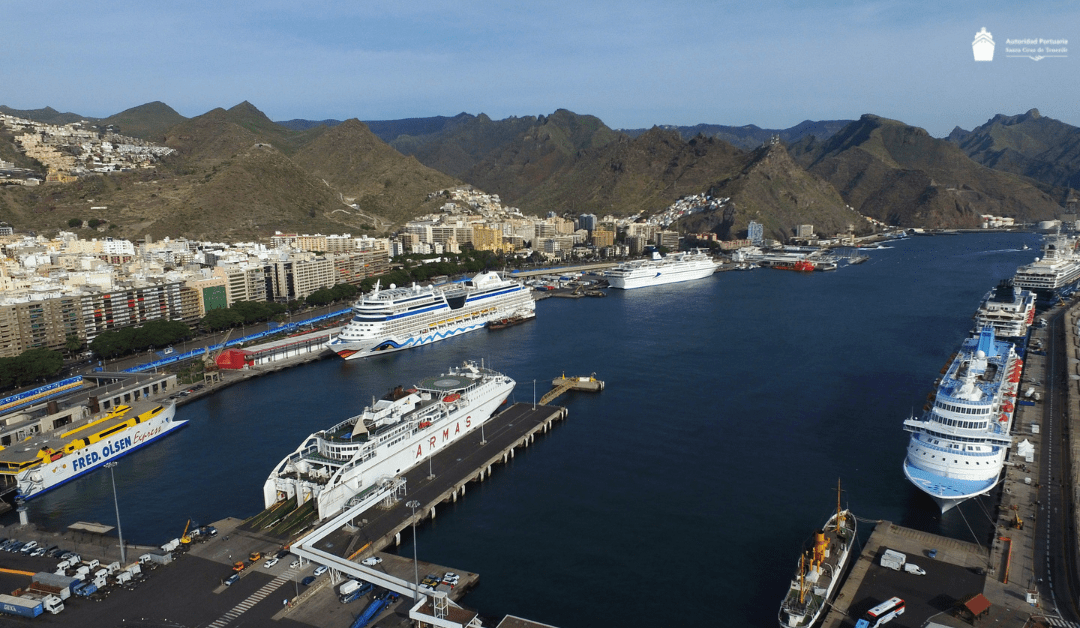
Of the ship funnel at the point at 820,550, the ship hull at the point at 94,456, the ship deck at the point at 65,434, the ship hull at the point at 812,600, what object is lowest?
the ship hull at the point at 812,600

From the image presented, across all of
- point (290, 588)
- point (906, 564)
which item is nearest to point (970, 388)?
point (906, 564)

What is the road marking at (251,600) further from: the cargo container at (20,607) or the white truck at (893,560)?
the white truck at (893,560)

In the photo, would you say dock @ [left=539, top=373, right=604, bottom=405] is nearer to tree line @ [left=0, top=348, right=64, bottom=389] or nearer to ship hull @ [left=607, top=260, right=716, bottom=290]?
tree line @ [left=0, top=348, right=64, bottom=389]

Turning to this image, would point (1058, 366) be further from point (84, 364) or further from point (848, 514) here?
point (84, 364)

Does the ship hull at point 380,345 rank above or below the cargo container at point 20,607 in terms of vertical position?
above

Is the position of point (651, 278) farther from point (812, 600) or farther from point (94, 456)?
point (812, 600)

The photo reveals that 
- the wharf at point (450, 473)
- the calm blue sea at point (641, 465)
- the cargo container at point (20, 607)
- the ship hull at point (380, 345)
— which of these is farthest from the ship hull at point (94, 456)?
the ship hull at point (380, 345)
